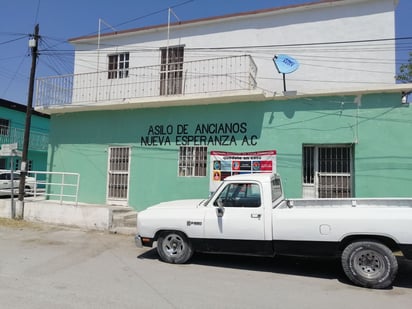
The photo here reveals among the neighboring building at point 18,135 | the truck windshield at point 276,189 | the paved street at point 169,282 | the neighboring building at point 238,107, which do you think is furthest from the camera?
the neighboring building at point 18,135

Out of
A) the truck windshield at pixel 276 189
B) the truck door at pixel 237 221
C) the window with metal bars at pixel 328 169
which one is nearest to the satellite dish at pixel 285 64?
the window with metal bars at pixel 328 169

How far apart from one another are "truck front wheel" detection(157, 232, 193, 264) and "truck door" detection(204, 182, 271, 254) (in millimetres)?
453

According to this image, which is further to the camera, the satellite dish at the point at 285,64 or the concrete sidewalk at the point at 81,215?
the concrete sidewalk at the point at 81,215

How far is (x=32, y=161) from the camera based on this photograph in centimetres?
2431

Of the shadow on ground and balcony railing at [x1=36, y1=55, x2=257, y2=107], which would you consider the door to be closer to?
balcony railing at [x1=36, y1=55, x2=257, y2=107]

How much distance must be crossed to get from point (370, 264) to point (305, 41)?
7.68 m

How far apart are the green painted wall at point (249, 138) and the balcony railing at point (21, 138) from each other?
11.6 meters

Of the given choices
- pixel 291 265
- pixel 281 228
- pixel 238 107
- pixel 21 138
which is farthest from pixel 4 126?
pixel 281 228

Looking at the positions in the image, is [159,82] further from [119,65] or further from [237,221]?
[237,221]

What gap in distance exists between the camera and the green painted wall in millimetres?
9023

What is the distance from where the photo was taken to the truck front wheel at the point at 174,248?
21.8ft

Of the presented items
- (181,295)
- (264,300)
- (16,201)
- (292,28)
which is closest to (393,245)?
(264,300)

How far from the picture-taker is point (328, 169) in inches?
381

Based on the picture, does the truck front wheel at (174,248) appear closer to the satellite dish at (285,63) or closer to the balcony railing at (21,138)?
the satellite dish at (285,63)
